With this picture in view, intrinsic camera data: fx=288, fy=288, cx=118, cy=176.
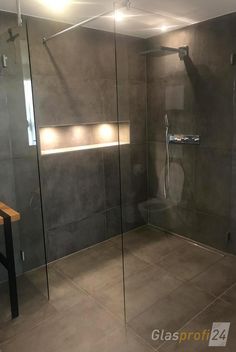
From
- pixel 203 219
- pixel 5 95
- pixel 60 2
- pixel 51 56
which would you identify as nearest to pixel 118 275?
pixel 203 219

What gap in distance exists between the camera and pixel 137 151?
3447mm

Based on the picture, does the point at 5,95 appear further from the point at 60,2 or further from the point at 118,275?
the point at 118,275

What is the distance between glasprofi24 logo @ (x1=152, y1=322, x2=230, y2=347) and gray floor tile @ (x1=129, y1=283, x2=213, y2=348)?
0.14ft

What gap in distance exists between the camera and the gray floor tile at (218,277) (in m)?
2.53

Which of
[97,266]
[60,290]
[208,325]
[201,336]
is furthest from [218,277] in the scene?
[60,290]

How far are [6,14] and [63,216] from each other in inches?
76.9

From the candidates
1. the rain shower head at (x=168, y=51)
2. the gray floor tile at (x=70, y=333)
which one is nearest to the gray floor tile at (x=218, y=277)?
the gray floor tile at (x=70, y=333)

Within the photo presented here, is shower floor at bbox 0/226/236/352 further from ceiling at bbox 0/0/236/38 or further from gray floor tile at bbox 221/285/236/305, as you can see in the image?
ceiling at bbox 0/0/236/38

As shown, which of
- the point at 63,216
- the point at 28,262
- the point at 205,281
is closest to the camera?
the point at 205,281

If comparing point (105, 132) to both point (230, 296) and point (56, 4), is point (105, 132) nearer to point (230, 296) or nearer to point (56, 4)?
point (56, 4)

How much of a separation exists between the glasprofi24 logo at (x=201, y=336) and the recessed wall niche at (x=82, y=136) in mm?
1907

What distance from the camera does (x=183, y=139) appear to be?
3.29m

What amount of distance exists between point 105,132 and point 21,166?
1174 mm

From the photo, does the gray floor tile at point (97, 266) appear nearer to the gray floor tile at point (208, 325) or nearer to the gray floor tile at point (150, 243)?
the gray floor tile at point (150, 243)
